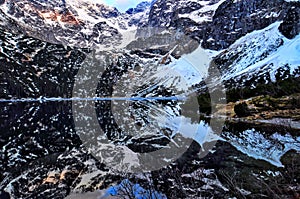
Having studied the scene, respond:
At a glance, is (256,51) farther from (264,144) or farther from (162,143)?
(264,144)

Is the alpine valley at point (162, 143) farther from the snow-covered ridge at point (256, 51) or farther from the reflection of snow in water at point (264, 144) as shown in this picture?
the snow-covered ridge at point (256, 51)

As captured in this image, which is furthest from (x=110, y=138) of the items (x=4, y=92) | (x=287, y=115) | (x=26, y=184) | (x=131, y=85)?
(x=131, y=85)

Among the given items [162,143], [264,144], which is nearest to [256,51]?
[162,143]

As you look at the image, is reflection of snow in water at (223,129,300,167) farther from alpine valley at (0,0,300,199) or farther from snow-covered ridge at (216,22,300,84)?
snow-covered ridge at (216,22,300,84)

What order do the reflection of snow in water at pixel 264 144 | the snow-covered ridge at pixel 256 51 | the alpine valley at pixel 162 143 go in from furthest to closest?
the snow-covered ridge at pixel 256 51, the reflection of snow in water at pixel 264 144, the alpine valley at pixel 162 143

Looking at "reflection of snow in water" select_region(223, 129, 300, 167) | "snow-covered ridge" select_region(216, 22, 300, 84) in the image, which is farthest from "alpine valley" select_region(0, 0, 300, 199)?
"snow-covered ridge" select_region(216, 22, 300, 84)

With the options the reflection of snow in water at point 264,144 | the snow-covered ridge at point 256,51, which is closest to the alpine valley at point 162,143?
the reflection of snow in water at point 264,144

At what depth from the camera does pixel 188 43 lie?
527 feet

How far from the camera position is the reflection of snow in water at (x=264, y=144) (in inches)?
557

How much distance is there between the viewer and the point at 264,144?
1698 cm

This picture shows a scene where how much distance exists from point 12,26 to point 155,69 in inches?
2738

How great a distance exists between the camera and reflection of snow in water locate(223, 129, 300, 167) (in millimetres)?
14140

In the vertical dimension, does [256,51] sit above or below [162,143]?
above

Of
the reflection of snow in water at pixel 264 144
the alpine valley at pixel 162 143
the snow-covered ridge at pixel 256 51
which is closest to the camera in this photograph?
the alpine valley at pixel 162 143
